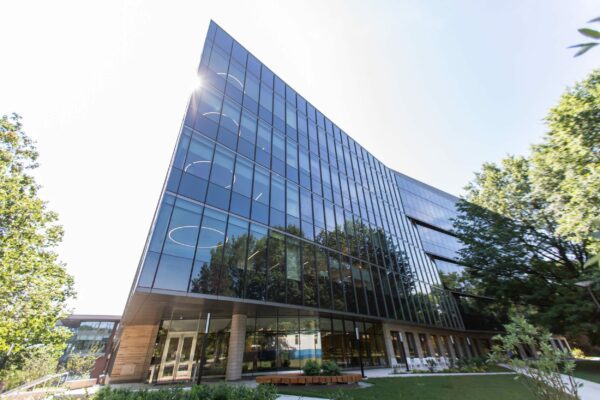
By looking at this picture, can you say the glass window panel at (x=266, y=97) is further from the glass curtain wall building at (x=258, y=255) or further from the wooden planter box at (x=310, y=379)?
the wooden planter box at (x=310, y=379)

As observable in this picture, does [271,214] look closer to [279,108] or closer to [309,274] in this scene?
[309,274]

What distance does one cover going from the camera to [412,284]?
91.9ft

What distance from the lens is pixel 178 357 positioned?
1653cm

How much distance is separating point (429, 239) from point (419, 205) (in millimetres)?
5269

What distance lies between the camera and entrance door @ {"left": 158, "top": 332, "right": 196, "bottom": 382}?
16.1 m

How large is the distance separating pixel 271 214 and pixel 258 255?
3.10 m

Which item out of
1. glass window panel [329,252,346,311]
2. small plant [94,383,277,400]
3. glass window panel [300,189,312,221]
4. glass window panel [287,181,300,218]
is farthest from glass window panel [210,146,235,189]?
small plant [94,383,277,400]

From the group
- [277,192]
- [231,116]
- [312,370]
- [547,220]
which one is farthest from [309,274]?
[547,220]

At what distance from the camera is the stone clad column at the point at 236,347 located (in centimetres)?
1490

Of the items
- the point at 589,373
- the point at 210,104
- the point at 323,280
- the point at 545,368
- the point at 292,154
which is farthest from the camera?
the point at 292,154

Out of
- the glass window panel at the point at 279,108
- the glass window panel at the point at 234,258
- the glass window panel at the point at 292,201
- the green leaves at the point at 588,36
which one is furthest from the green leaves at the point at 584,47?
the glass window panel at the point at 279,108

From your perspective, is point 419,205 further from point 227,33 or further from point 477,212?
point 227,33

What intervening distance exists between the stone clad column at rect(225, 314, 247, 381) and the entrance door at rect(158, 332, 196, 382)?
110 inches

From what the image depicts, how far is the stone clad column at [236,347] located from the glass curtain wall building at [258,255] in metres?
0.07
